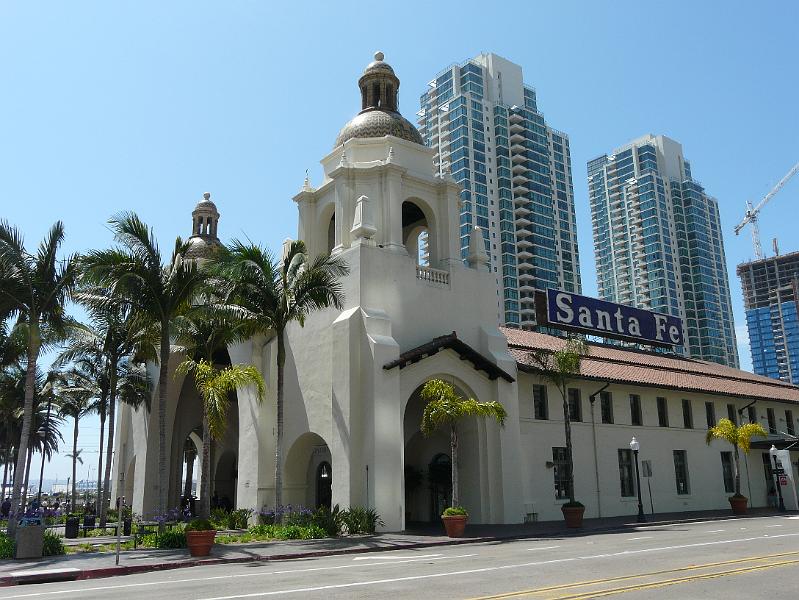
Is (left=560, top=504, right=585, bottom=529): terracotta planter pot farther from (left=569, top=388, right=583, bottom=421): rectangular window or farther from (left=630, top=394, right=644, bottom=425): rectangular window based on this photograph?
(left=630, top=394, right=644, bottom=425): rectangular window

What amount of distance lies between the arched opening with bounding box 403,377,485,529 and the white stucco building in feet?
0.21

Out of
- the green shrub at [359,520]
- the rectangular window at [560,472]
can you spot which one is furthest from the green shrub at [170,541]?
the rectangular window at [560,472]

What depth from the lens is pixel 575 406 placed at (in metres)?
33.5

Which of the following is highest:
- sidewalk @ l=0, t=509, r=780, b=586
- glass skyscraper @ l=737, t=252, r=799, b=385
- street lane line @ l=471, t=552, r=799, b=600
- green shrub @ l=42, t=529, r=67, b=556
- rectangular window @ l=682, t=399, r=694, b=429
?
glass skyscraper @ l=737, t=252, r=799, b=385

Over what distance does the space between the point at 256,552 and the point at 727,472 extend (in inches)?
1186

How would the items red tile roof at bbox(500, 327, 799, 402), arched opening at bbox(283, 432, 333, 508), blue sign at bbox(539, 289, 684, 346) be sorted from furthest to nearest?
blue sign at bbox(539, 289, 684, 346) < red tile roof at bbox(500, 327, 799, 402) < arched opening at bbox(283, 432, 333, 508)

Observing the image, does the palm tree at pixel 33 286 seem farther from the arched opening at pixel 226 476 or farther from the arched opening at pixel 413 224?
the arched opening at pixel 226 476

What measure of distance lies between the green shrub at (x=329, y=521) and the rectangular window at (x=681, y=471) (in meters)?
20.8

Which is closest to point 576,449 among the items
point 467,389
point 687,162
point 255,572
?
point 467,389

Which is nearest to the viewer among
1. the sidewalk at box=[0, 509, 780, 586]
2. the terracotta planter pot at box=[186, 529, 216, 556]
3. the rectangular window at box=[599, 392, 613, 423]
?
the sidewalk at box=[0, 509, 780, 586]

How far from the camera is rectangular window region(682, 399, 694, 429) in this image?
A: 38191 mm

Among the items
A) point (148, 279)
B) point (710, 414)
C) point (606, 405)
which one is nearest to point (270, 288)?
point (148, 279)

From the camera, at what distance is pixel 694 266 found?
449ft

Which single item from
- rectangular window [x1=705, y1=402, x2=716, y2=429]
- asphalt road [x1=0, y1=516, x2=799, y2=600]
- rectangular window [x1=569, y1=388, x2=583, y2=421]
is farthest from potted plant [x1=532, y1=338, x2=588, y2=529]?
rectangular window [x1=705, y1=402, x2=716, y2=429]
